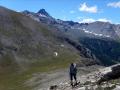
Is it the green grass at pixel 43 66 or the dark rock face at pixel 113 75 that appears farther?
the green grass at pixel 43 66

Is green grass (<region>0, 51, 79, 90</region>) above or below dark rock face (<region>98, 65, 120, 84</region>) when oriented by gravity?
below

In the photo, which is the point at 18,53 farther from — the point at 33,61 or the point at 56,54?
the point at 56,54

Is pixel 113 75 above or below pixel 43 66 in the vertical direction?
above

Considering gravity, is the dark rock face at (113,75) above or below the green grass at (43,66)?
above

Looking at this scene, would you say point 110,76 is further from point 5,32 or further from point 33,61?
point 5,32

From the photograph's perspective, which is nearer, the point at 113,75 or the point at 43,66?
the point at 113,75

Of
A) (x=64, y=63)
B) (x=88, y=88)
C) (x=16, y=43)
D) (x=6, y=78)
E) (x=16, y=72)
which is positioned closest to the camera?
(x=88, y=88)

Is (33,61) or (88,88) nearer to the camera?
(88,88)

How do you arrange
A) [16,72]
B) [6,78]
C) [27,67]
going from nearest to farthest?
[6,78] → [16,72] → [27,67]

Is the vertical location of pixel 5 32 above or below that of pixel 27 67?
above

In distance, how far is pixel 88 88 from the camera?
120 feet

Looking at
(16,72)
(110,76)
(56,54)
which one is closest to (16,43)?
(56,54)

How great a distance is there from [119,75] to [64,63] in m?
138

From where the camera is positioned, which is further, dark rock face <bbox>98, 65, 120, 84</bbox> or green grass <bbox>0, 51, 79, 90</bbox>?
green grass <bbox>0, 51, 79, 90</bbox>
